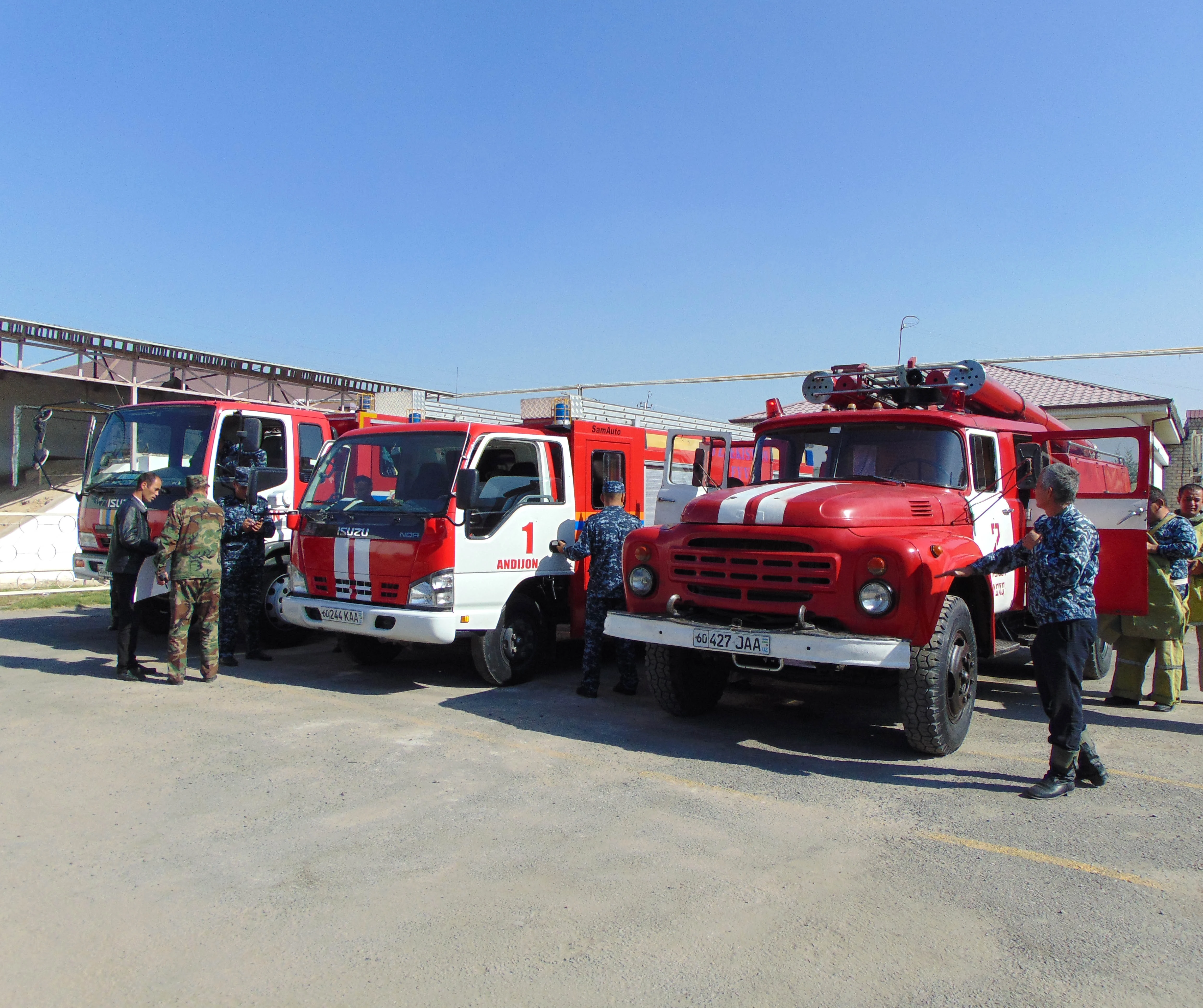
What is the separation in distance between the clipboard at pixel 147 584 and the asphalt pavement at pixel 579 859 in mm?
1165

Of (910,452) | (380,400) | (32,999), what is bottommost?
(32,999)

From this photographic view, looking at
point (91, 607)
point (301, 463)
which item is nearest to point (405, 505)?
point (301, 463)

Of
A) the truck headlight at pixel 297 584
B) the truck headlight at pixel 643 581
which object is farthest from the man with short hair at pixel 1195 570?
the truck headlight at pixel 297 584

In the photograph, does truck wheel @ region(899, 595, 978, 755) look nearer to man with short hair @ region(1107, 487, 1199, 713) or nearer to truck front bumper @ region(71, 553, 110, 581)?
man with short hair @ region(1107, 487, 1199, 713)

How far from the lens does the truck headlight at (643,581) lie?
645 centimetres

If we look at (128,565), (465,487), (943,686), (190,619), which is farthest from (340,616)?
(943,686)

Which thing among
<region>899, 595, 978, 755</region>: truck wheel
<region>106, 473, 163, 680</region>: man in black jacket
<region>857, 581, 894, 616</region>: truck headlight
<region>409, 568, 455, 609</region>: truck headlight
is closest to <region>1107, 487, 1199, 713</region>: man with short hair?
<region>899, 595, 978, 755</region>: truck wheel

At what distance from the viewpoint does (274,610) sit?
9656 millimetres

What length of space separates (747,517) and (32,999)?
14.6 feet

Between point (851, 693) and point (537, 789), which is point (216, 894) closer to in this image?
point (537, 789)

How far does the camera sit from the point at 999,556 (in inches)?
216

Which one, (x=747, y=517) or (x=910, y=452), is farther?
(x=910, y=452)

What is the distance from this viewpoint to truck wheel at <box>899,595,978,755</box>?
5.47m

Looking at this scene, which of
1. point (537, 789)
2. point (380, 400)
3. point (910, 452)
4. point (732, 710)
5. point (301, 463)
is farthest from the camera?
point (380, 400)
